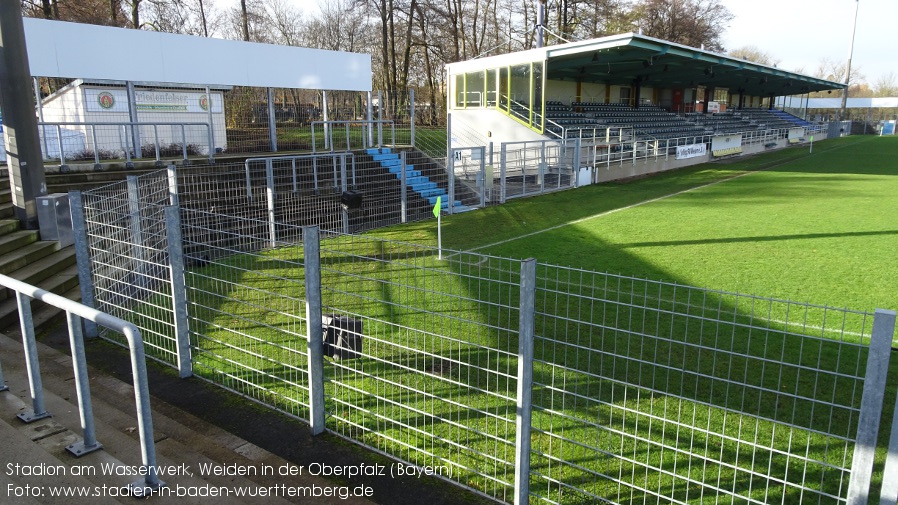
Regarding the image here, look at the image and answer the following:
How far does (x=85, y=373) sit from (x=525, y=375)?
97.9 inches

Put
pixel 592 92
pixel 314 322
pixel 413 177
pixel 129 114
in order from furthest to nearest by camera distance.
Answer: pixel 592 92, pixel 413 177, pixel 129 114, pixel 314 322

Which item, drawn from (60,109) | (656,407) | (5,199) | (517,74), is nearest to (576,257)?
(656,407)

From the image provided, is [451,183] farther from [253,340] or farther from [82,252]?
[82,252]

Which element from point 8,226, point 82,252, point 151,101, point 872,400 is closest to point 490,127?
point 151,101

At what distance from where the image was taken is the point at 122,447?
365 centimetres

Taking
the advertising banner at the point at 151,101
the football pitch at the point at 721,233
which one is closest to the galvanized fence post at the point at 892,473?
the football pitch at the point at 721,233

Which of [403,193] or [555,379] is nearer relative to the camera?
[555,379]

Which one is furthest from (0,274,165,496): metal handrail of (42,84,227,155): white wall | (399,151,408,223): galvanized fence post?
(42,84,227,155): white wall

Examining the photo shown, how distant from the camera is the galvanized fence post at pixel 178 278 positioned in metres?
4.83

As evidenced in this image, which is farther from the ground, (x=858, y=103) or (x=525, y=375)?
(x=858, y=103)

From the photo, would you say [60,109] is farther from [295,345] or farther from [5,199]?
[295,345]

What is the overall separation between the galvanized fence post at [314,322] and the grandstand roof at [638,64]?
19134 millimetres

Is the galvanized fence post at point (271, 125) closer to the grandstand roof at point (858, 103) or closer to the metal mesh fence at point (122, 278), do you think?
the metal mesh fence at point (122, 278)

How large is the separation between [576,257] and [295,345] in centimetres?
549
